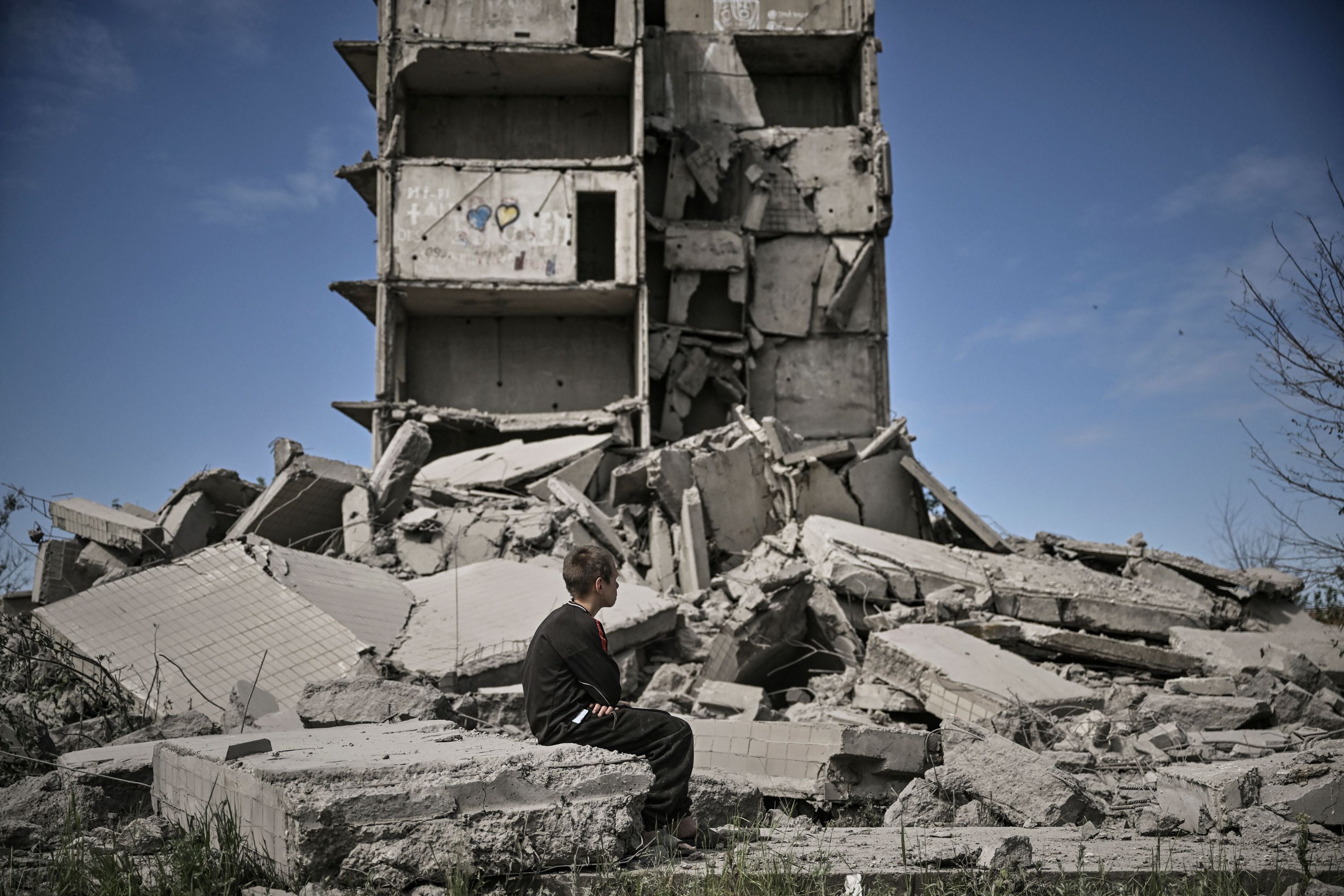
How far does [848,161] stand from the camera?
17.6 metres

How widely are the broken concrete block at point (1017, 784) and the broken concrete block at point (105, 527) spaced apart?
7.21 meters

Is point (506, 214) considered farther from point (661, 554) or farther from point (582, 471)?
point (661, 554)

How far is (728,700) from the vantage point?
7039 millimetres

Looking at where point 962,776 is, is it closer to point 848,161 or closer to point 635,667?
point 635,667

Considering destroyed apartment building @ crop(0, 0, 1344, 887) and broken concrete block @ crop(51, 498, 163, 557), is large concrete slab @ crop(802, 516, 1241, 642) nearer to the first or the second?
destroyed apartment building @ crop(0, 0, 1344, 887)

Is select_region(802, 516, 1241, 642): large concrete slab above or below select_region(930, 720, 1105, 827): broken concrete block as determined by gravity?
above

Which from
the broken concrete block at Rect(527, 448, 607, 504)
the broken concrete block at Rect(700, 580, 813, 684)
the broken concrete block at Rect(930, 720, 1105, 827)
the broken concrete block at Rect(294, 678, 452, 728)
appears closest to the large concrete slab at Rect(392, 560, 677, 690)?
the broken concrete block at Rect(700, 580, 813, 684)

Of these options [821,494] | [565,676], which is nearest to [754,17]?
[821,494]

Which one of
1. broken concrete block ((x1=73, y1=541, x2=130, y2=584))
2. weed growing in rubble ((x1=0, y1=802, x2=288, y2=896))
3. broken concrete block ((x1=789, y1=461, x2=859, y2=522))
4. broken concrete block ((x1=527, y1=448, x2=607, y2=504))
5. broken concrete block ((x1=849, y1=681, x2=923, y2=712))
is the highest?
broken concrete block ((x1=527, y1=448, x2=607, y2=504))

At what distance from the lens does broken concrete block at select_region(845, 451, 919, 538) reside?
39.2 ft

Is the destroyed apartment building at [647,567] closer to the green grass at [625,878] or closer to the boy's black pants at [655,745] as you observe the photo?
the green grass at [625,878]

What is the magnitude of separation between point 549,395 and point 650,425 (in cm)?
171

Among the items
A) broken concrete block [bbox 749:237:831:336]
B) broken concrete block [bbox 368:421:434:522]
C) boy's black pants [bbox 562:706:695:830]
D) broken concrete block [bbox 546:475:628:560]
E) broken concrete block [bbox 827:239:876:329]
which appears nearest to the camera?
boy's black pants [bbox 562:706:695:830]

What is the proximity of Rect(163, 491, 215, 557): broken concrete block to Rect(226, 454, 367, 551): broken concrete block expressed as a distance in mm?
261
